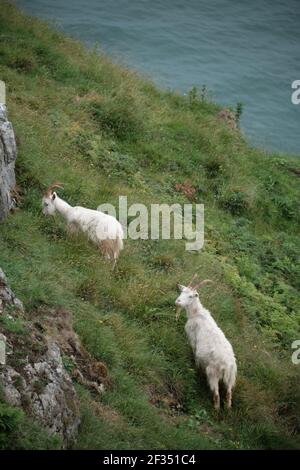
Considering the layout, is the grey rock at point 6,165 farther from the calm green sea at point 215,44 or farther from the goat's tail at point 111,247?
the calm green sea at point 215,44

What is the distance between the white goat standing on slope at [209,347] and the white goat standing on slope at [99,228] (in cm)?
169

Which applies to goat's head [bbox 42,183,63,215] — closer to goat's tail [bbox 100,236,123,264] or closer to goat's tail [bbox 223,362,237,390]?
goat's tail [bbox 100,236,123,264]

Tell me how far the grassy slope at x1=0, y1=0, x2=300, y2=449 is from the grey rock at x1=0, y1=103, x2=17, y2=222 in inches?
13.7

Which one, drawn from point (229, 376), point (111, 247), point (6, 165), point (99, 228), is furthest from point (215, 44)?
point (229, 376)

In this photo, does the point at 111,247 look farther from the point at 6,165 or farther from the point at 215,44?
the point at 215,44

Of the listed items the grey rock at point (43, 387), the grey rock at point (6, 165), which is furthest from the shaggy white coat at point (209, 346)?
the grey rock at point (6, 165)

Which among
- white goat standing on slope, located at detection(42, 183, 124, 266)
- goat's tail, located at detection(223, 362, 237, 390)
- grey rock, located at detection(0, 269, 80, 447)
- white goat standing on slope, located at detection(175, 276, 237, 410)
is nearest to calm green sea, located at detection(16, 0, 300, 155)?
white goat standing on slope, located at detection(42, 183, 124, 266)

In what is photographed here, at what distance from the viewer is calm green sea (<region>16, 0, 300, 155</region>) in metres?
28.0

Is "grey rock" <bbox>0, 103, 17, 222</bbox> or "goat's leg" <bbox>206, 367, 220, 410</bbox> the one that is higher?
"grey rock" <bbox>0, 103, 17, 222</bbox>

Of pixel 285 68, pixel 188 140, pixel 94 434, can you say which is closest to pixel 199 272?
pixel 94 434

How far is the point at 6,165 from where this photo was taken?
10.7 meters

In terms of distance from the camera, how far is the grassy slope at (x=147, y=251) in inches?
323

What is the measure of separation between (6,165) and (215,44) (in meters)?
25.4

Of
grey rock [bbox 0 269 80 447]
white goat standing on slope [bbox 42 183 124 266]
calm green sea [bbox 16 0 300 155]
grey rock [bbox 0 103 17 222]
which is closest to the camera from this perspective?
grey rock [bbox 0 269 80 447]
